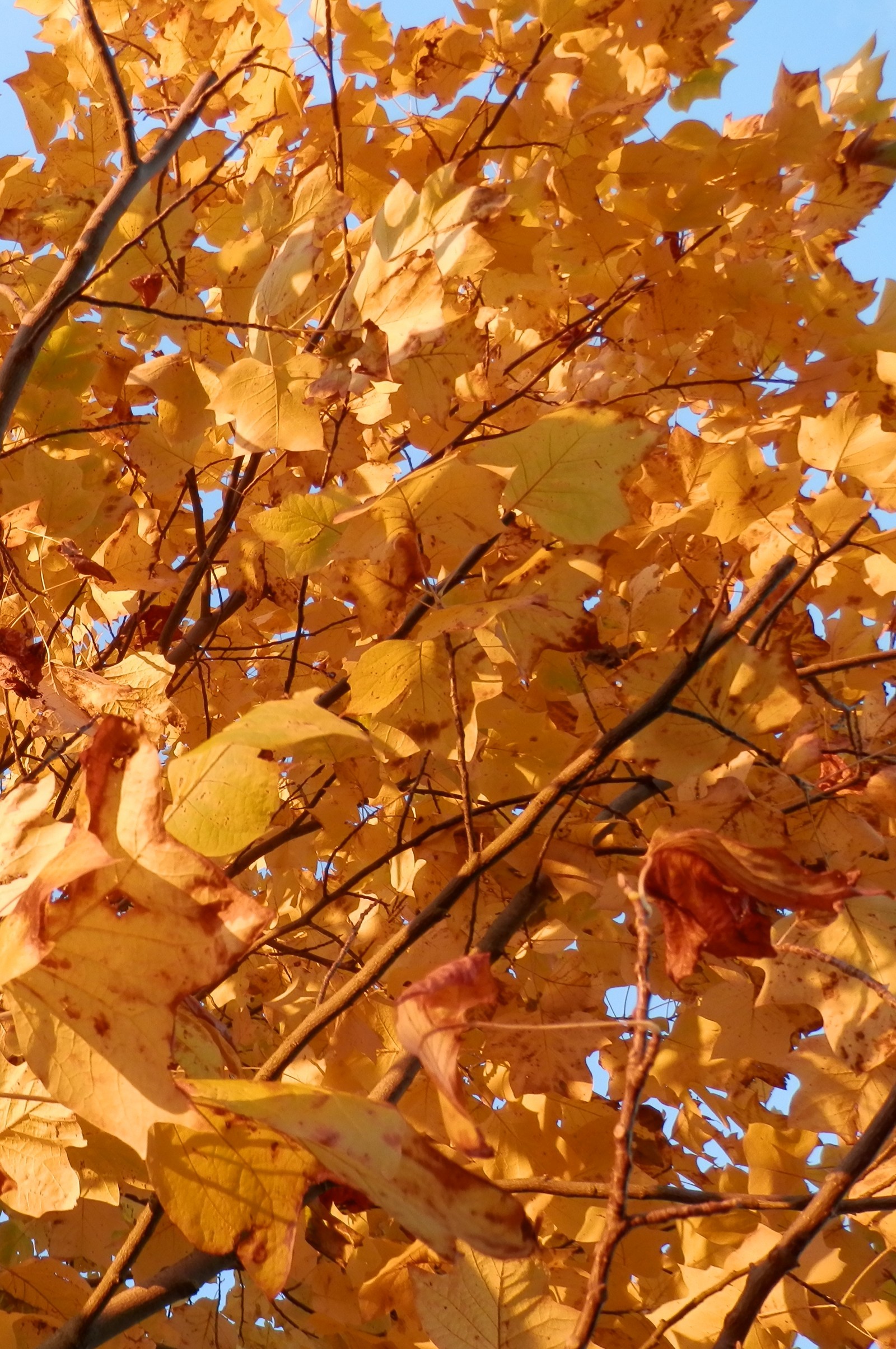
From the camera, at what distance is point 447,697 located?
110 centimetres

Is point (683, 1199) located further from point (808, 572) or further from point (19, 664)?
point (19, 664)

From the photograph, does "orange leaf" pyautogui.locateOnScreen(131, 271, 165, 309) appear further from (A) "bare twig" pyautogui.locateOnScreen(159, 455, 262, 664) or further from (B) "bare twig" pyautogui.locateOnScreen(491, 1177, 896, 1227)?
(B) "bare twig" pyautogui.locateOnScreen(491, 1177, 896, 1227)

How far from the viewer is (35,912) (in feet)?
1.92

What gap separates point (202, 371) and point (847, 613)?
2.84 ft

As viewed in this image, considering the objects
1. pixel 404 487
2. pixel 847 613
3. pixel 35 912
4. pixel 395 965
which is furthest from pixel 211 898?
pixel 847 613

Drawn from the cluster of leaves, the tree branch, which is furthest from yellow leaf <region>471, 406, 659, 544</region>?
the tree branch

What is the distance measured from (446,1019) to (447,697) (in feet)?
1.78

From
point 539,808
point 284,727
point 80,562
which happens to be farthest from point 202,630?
point 284,727

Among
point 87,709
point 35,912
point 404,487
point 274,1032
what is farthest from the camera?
point 274,1032

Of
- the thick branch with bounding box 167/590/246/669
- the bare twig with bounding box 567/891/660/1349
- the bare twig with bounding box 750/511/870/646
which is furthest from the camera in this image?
the thick branch with bounding box 167/590/246/669

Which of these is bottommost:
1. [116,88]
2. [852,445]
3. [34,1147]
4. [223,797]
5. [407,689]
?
[34,1147]

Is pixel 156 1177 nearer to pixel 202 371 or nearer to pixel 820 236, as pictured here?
pixel 202 371

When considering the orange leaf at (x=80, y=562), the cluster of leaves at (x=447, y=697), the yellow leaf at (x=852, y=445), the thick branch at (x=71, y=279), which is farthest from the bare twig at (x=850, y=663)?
the thick branch at (x=71, y=279)

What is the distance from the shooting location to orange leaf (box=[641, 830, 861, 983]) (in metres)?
0.66
